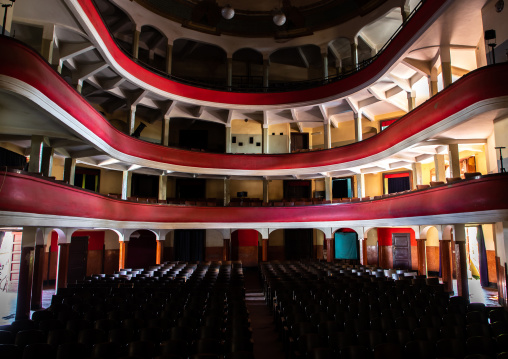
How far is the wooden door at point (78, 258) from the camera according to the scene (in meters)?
19.4

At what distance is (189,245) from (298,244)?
7780mm

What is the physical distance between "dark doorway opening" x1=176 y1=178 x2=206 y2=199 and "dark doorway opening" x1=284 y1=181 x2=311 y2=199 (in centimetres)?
610

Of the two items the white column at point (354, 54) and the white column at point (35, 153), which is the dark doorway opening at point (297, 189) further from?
the white column at point (35, 153)

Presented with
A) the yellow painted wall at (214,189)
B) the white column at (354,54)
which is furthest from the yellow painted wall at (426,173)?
the yellow painted wall at (214,189)

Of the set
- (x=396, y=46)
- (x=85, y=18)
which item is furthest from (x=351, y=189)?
(x=85, y=18)

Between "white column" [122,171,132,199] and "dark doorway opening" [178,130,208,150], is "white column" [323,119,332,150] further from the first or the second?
"white column" [122,171,132,199]

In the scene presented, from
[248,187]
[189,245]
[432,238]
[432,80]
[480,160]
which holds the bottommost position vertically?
[189,245]

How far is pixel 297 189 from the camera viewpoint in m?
25.6

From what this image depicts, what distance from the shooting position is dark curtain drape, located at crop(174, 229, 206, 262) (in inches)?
939

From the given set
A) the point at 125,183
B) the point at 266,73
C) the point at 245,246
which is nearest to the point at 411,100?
the point at 266,73

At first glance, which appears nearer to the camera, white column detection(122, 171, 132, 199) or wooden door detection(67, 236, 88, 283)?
white column detection(122, 171, 132, 199)

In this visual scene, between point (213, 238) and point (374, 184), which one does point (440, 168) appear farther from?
point (213, 238)

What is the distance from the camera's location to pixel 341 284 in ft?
38.0

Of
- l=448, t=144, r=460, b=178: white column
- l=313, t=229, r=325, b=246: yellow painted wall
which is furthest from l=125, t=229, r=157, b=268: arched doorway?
l=448, t=144, r=460, b=178: white column
